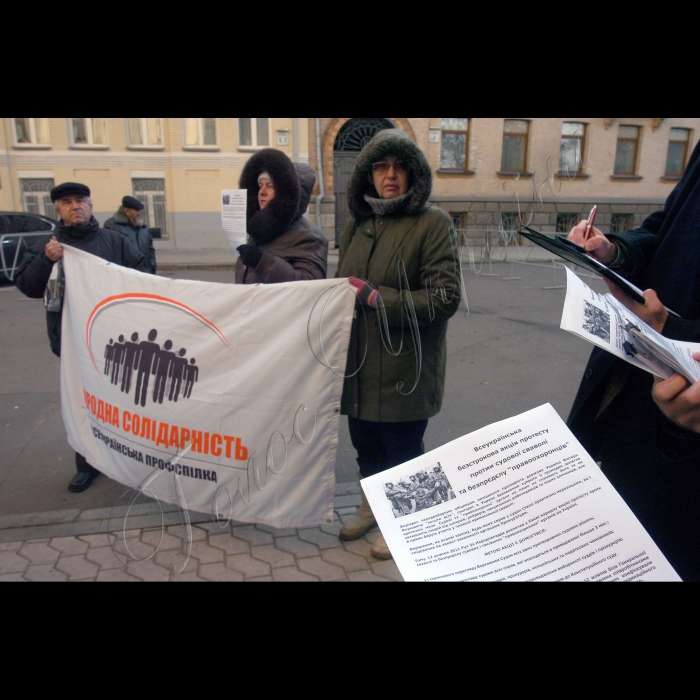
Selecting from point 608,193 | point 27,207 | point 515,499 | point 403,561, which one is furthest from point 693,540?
point 27,207

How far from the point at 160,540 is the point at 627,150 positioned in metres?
11.7

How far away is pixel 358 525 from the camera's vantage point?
2.94 metres

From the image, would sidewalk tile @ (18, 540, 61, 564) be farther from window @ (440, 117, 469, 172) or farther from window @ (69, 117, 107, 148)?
window @ (69, 117, 107, 148)

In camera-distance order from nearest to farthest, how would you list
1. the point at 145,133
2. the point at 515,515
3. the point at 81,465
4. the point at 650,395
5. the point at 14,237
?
the point at 515,515 → the point at 650,395 → the point at 81,465 → the point at 14,237 → the point at 145,133

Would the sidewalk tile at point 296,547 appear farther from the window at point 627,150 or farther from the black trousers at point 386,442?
the window at point 627,150

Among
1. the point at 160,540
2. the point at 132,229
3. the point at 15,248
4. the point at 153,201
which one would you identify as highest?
the point at 132,229

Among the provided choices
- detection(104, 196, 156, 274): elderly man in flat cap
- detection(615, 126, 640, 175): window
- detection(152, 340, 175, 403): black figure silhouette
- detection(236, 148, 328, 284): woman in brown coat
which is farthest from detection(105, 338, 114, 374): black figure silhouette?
detection(615, 126, 640, 175): window

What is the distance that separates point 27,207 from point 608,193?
16551 mm

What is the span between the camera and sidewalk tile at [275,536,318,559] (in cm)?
282

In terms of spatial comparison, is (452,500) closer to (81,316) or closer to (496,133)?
(81,316)

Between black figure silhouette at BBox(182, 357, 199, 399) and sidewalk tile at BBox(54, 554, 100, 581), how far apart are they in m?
0.97

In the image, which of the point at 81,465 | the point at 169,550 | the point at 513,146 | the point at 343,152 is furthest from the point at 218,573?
the point at 343,152

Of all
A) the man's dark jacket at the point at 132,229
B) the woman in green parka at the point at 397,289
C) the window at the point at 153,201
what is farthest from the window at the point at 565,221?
the window at the point at 153,201

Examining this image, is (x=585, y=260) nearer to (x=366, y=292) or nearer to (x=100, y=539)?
(x=366, y=292)
